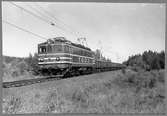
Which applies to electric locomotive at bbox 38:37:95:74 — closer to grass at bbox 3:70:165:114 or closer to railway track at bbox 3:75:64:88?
railway track at bbox 3:75:64:88

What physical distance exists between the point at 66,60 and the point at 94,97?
99 centimetres

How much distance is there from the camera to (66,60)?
152 inches

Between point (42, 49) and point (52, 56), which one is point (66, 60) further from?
point (42, 49)

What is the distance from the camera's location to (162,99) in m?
3.21

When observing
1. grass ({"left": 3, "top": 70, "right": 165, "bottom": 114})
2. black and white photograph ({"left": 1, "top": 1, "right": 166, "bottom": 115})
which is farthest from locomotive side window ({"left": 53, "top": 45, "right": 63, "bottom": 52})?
grass ({"left": 3, "top": 70, "right": 165, "bottom": 114})

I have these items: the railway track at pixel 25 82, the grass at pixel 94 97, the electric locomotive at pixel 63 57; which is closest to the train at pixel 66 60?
the electric locomotive at pixel 63 57

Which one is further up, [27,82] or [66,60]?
[66,60]

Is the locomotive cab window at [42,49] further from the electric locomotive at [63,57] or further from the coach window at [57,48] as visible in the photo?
the coach window at [57,48]

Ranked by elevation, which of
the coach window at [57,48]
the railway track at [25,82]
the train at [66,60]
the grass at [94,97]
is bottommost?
the grass at [94,97]

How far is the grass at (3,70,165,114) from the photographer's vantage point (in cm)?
314

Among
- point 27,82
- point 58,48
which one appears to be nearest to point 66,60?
point 58,48

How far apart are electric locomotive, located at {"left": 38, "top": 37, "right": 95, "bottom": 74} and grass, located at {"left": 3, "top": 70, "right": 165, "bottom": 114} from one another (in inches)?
16.0

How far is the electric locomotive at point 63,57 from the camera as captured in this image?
3482mm

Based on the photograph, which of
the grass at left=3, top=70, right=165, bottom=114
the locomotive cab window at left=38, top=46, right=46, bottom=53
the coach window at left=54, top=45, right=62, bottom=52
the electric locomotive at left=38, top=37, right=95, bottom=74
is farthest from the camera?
the coach window at left=54, top=45, right=62, bottom=52
